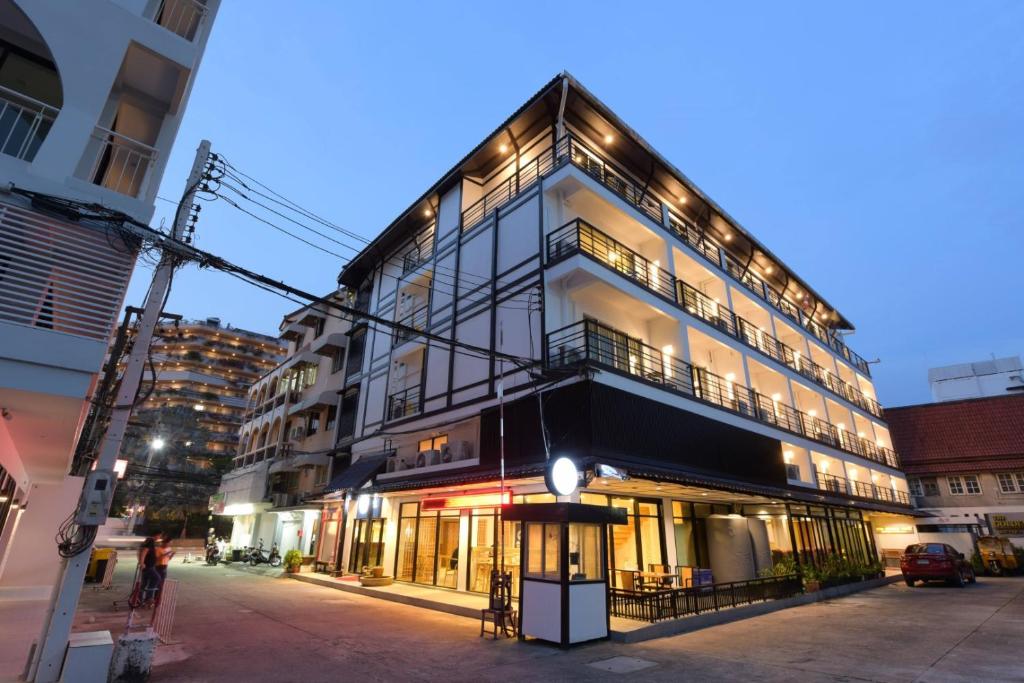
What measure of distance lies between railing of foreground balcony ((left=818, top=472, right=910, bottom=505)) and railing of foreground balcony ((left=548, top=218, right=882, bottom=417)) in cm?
547

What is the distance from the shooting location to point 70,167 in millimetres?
7961

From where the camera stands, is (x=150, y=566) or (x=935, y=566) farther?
(x=935, y=566)

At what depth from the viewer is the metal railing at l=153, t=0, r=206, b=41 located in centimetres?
1006

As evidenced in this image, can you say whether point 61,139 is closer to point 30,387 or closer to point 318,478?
point 30,387

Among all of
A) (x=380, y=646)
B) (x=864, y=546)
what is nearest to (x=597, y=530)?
(x=380, y=646)

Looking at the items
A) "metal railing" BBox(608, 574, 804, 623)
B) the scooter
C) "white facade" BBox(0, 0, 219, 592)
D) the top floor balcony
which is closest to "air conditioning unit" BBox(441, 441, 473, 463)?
"metal railing" BBox(608, 574, 804, 623)

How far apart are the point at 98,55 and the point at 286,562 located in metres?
23.9

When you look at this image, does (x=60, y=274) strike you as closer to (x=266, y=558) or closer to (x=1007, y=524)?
(x=266, y=558)

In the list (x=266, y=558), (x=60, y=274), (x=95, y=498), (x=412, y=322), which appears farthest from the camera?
(x=266, y=558)

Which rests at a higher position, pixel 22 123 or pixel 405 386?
pixel 22 123

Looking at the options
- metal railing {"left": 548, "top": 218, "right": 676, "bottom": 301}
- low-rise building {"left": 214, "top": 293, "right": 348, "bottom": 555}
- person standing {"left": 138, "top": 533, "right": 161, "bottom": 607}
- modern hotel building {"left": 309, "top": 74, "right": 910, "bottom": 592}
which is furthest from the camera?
low-rise building {"left": 214, "top": 293, "right": 348, "bottom": 555}

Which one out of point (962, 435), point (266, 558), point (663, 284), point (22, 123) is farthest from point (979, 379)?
point (22, 123)

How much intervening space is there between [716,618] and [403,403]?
1495 cm

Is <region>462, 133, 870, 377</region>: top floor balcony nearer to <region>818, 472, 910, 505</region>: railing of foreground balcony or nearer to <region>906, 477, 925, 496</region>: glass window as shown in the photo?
<region>818, 472, 910, 505</region>: railing of foreground balcony
